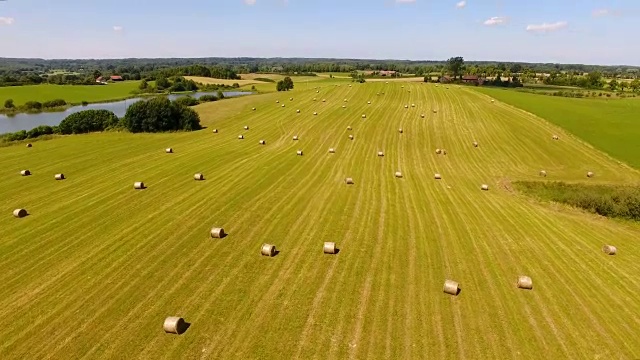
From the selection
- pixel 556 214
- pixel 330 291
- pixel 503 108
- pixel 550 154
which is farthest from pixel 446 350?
pixel 503 108

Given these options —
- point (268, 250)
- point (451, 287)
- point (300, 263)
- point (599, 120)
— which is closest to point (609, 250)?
point (451, 287)

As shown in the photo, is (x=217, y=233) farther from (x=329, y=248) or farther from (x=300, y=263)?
(x=329, y=248)

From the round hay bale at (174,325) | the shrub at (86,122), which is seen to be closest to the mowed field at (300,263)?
the round hay bale at (174,325)

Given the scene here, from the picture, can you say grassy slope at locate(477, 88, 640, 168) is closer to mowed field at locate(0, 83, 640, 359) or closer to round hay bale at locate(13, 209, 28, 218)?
mowed field at locate(0, 83, 640, 359)

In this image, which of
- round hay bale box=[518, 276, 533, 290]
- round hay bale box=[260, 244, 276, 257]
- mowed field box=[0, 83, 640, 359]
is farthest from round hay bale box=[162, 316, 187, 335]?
round hay bale box=[518, 276, 533, 290]

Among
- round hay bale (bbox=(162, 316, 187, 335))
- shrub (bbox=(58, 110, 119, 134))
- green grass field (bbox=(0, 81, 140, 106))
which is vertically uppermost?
A: green grass field (bbox=(0, 81, 140, 106))
